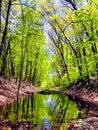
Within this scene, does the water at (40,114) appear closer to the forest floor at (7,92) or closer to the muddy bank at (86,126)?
the muddy bank at (86,126)

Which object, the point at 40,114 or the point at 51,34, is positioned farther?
the point at 51,34

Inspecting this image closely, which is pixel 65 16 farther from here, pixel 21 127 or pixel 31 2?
pixel 21 127

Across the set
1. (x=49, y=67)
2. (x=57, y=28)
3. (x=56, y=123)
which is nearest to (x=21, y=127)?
(x=56, y=123)

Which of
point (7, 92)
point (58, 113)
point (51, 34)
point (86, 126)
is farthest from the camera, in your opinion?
point (51, 34)

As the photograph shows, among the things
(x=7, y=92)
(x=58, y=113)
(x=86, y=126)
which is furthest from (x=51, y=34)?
(x=86, y=126)

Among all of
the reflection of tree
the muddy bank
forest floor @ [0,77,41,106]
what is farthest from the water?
forest floor @ [0,77,41,106]

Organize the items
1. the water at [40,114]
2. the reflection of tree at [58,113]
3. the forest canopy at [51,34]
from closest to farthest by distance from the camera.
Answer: the water at [40,114] < the reflection of tree at [58,113] < the forest canopy at [51,34]

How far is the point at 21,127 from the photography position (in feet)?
53.9

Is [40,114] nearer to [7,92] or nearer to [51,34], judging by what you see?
[7,92]

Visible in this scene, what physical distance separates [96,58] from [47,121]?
21.2ft

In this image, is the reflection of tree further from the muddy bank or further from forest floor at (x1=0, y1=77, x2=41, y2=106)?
forest floor at (x1=0, y1=77, x2=41, y2=106)

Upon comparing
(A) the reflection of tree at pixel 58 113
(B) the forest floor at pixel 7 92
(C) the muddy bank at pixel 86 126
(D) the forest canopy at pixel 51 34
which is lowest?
(C) the muddy bank at pixel 86 126

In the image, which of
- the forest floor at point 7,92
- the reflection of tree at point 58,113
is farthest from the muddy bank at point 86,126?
the forest floor at point 7,92

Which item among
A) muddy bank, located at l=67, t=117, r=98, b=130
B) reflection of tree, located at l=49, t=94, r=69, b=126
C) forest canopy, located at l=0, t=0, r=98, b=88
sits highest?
forest canopy, located at l=0, t=0, r=98, b=88
